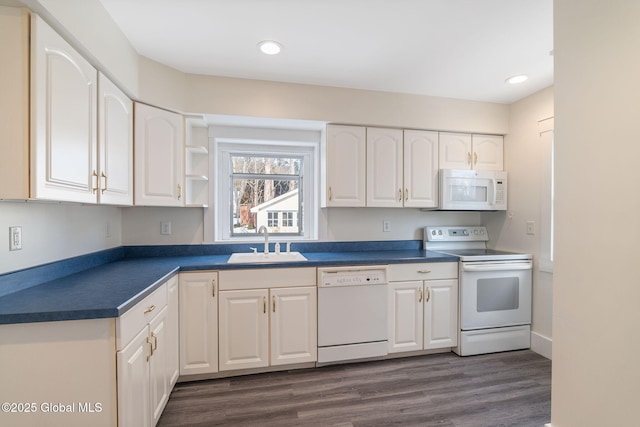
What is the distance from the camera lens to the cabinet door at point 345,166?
2652 mm

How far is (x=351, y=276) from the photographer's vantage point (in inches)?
92.4

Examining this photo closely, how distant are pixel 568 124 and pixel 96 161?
7.62ft

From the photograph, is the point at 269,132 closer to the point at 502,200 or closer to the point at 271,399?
the point at 271,399

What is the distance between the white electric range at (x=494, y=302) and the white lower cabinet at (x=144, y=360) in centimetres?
236

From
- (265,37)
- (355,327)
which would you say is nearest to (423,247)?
(355,327)

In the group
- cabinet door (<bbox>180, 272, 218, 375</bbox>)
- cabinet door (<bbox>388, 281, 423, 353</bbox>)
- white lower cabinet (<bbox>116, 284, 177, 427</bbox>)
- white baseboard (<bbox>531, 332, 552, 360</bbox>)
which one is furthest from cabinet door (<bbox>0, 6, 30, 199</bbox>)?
white baseboard (<bbox>531, 332, 552, 360</bbox>)

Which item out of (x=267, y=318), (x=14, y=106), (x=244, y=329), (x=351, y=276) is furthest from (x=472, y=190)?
(x=14, y=106)

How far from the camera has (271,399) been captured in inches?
77.0

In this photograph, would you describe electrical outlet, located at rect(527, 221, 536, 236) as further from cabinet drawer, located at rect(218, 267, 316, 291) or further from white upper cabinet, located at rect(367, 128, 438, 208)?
cabinet drawer, located at rect(218, 267, 316, 291)

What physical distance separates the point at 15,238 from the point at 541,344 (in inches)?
154

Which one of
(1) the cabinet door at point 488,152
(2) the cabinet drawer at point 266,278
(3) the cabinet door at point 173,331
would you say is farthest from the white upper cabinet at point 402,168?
(3) the cabinet door at point 173,331

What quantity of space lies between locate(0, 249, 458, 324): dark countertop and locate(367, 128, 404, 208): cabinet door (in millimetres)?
588

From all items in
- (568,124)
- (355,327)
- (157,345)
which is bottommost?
(355,327)

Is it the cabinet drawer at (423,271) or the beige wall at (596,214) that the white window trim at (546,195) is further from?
the beige wall at (596,214)
